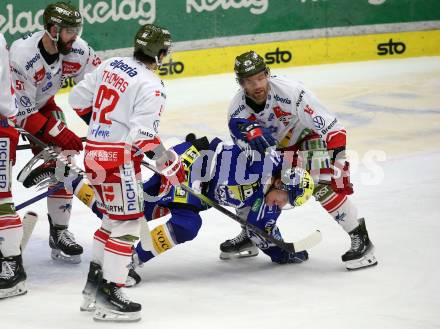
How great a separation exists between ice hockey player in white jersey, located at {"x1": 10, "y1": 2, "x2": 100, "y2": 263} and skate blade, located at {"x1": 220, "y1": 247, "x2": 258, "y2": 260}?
83 centimetres

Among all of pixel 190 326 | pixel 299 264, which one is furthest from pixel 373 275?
pixel 190 326

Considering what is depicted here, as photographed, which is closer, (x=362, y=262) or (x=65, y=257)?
(x=362, y=262)

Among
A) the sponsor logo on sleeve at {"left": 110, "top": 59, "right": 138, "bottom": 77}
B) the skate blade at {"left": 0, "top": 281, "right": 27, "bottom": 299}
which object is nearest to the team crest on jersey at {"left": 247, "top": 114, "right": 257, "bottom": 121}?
the sponsor logo on sleeve at {"left": 110, "top": 59, "right": 138, "bottom": 77}

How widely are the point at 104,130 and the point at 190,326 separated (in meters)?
0.98

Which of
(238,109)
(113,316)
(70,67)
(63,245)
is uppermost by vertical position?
(70,67)

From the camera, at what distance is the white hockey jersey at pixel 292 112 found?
5594 millimetres

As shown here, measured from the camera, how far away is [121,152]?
15.5 feet

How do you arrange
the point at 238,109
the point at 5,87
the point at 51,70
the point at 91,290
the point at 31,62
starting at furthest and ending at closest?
the point at 51,70
the point at 31,62
the point at 238,109
the point at 5,87
the point at 91,290

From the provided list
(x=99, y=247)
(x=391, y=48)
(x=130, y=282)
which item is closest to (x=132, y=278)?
(x=130, y=282)

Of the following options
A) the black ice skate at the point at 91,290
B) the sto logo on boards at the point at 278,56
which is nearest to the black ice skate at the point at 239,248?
the black ice skate at the point at 91,290

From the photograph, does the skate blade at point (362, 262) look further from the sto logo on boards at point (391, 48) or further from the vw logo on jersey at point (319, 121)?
the sto logo on boards at point (391, 48)

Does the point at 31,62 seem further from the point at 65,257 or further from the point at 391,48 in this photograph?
the point at 391,48

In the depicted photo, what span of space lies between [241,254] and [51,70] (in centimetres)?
151

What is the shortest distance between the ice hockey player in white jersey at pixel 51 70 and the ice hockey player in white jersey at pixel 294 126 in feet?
3.16
